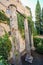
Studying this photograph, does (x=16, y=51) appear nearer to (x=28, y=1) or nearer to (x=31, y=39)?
(x=31, y=39)

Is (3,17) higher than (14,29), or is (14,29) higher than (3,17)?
(3,17)

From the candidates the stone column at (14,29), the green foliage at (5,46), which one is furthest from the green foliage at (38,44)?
the stone column at (14,29)

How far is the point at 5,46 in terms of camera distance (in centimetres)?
914

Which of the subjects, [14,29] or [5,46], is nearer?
[14,29]

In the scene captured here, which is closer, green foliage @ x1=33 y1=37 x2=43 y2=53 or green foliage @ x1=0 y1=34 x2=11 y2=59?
green foliage @ x1=0 y1=34 x2=11 y2=59

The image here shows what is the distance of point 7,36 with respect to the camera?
32.5 ft

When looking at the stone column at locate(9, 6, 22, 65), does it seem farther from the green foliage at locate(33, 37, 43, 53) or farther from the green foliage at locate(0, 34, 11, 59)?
the green foliage at locate(33, 37, 43, 53)

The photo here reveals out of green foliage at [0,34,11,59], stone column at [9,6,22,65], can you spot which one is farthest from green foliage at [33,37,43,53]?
stone column at [9,6,22,65]

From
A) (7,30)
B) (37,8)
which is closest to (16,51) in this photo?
(7,30)

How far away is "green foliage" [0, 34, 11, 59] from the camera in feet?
27.7

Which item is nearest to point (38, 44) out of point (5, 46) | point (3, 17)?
point (3, 17)

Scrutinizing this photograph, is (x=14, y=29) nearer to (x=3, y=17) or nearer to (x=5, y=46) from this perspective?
(x=5, y=46)

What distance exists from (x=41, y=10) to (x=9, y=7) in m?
12.9

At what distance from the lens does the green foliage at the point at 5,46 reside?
843cm
